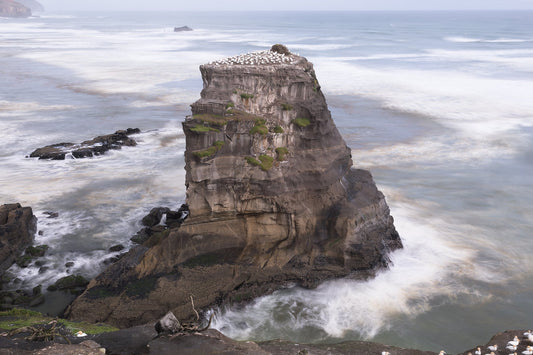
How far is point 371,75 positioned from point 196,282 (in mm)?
60956

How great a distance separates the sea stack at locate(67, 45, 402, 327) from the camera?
1895 centimetres

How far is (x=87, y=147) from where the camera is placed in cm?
3988

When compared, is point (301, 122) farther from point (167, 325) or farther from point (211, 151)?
point (167, 325)

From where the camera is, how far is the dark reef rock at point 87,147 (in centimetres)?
3828

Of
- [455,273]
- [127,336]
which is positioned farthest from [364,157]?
[127,336]

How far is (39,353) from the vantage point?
11.4 m

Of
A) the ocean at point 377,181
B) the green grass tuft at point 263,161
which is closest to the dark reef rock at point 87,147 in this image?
the ocean at point 377,181

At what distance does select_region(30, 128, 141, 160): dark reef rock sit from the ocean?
0.95 meters

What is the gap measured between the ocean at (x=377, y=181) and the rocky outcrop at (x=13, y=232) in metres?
0.71

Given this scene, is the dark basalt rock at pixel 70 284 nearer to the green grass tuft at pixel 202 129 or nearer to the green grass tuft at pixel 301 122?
the green grass tuft at pixel 202 129

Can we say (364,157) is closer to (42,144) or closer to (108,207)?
(108,207)

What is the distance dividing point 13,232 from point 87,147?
55.2 ft

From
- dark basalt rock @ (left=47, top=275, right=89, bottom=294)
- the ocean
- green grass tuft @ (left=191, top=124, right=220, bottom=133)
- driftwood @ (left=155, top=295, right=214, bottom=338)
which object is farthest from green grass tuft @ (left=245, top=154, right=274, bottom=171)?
dark basalt rock @ (left=47, top=275, right=89, bottom=294)

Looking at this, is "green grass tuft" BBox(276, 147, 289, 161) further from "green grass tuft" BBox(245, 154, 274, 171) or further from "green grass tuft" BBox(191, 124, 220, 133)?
"green grass tuft" BBox(191, 124, 220, 133)
